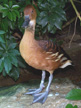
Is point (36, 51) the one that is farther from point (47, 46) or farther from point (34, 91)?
point (34, 91)

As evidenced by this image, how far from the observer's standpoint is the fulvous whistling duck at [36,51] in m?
3.35

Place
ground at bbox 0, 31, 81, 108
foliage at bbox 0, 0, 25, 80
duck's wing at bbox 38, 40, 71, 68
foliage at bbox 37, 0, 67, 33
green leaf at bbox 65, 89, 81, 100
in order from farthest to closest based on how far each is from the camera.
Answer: foliage at bbox 37, 0, 67, 33
foliage at bbox 0, 0, 25, 80
duck's wing at bbox 38, 40, 71, 68
ground at bbox 0, 31, 81, 108
green leaf at bbox 65, 89, 81, 100

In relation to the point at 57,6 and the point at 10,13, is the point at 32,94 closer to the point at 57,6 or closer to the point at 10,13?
the point at 10,13

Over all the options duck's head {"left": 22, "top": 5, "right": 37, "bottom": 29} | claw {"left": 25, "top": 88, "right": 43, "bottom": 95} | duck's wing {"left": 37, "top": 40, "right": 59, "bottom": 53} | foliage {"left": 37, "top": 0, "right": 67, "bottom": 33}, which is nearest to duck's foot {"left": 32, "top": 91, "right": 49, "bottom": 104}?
claw {"left": 25, "top": 88, "right": 43, "bottom": 95}

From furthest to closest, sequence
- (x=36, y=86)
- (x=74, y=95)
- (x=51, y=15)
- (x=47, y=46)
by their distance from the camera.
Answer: (x=51, y=15)
(x=36, y=86)
(x=47, y=46)
(x=74, y=95)

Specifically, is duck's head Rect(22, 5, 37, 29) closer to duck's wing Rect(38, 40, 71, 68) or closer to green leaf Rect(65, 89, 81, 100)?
duck's wing Rect(38, 40, 71, 68)

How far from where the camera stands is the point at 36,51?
3395mm

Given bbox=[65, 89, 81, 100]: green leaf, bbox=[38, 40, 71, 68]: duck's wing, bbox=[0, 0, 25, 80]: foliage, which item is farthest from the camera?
bbox=[0, 0, 25, 80]: foliage

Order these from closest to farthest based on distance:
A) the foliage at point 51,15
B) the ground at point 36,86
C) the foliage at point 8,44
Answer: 1. the ground at point 36,86
2. the foliage at point 8,44
3. the foliage at point 51,15

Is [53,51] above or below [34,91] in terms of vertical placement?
above

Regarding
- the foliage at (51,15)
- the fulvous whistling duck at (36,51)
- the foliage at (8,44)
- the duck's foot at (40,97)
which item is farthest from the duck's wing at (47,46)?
the foliage at (51,15)

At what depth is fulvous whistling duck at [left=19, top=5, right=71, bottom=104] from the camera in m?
3.35

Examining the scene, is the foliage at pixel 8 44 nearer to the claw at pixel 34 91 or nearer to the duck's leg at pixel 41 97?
the claw at pixel 34 91

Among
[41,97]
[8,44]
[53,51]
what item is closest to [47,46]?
[53,51]
